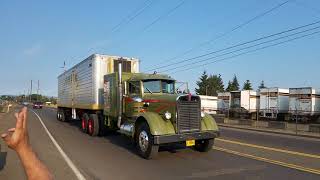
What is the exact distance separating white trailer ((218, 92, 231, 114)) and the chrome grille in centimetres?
3432

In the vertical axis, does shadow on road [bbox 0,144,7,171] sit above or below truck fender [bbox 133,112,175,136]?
below

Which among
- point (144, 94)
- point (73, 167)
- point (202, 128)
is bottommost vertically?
point (73, 167)

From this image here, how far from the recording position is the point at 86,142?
16.9m

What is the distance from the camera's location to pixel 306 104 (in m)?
36.4

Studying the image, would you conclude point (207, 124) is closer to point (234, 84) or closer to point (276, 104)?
point (276, 104)

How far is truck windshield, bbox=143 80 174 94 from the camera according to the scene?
14.4 m

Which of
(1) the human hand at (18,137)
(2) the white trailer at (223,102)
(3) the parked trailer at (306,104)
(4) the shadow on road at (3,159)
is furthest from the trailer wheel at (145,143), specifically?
(2) the white trailer at (223,102)

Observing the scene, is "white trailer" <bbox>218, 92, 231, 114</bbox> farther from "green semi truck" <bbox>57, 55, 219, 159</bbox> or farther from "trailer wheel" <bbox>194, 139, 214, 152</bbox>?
"trailer wheel" <bbox>194, 139, 214, 152</bbox>

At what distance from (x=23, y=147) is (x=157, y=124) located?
988 centimetres

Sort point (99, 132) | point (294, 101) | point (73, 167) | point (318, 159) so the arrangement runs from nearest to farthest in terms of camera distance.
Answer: point (73, 167)
point (318, 159)
point (99, 132)
point (294, 101)

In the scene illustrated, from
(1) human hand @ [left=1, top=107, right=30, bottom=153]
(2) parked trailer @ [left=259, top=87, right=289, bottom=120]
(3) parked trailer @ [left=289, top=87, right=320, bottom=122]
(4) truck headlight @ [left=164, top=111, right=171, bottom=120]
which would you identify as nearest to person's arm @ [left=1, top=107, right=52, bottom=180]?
(1) human hand @ [left=1, top=107, right=30, bottom=153]

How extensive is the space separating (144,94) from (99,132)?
18.4ft

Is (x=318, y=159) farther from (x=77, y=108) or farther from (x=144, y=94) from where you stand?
(x=77, y=108)

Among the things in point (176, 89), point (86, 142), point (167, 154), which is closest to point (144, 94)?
point (176, 89)
